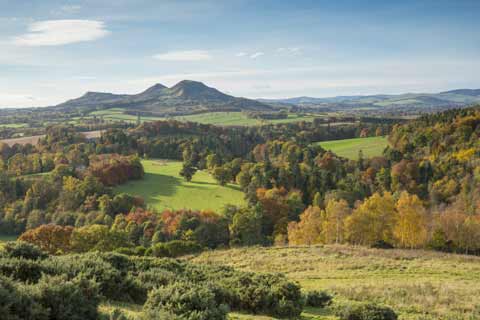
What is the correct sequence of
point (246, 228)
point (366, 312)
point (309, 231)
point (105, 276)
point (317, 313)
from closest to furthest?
point (366, 312), point (105, 276), point (317, 313), point (309, 231), point (246, 228)

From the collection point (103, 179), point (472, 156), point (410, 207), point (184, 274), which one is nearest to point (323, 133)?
point (472, 156)

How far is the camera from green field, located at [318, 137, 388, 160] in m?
114

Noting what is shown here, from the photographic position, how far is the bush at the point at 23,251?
648 inches

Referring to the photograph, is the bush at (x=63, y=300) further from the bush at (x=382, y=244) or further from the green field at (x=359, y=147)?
the green field at (x=359, y=147)

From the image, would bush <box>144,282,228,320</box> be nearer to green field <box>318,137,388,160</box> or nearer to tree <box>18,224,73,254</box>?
tree <box>18,224,73,254</box>

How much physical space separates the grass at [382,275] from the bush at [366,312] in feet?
3.02

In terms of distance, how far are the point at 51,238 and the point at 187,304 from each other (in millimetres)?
48071

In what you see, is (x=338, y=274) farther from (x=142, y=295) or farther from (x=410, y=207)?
(x=410, y=207)

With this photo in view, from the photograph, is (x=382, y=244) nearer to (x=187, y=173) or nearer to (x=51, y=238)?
(x=51, y=238)

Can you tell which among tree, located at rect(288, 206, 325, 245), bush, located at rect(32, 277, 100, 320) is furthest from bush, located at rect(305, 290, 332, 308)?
tree, located at rect(288, 206, 325, 245)

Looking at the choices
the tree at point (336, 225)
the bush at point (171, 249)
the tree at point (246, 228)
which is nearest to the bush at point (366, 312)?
the bush at point (171, 249)

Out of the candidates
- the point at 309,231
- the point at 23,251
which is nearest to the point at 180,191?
the point at 309,231

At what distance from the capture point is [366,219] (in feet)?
169

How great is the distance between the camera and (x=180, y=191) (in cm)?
8512
